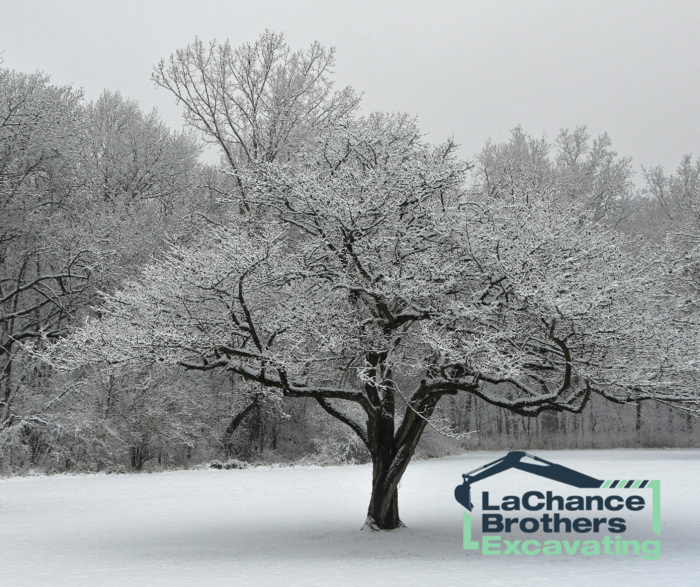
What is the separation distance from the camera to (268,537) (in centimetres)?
1188

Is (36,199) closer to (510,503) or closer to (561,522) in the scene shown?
(510,503)

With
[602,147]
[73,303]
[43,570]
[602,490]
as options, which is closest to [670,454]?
[602,490]

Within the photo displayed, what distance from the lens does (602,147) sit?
36688 millimetres

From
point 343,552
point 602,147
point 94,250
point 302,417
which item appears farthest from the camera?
point 602,147

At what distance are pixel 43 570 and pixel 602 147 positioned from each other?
33.2 meters

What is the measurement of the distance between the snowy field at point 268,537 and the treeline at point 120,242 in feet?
6.41

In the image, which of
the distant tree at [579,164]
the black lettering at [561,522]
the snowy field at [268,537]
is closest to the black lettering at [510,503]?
the black lettering at [561,522]

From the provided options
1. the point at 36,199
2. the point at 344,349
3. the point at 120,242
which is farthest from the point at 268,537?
the point at 36,199

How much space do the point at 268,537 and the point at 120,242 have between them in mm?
12075

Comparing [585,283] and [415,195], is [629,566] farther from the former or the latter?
[415,195]

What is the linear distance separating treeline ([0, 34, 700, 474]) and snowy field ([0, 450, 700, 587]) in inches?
76.9

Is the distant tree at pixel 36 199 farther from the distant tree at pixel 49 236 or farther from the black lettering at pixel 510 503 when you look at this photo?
the black lettering at pixel 510 503

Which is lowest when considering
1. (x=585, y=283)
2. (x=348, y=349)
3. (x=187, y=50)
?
(x=348, y=349)


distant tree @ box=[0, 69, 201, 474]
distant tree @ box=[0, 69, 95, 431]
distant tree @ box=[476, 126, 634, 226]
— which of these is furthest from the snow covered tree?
distant tree @ box=[476, 126, 634, 226]
